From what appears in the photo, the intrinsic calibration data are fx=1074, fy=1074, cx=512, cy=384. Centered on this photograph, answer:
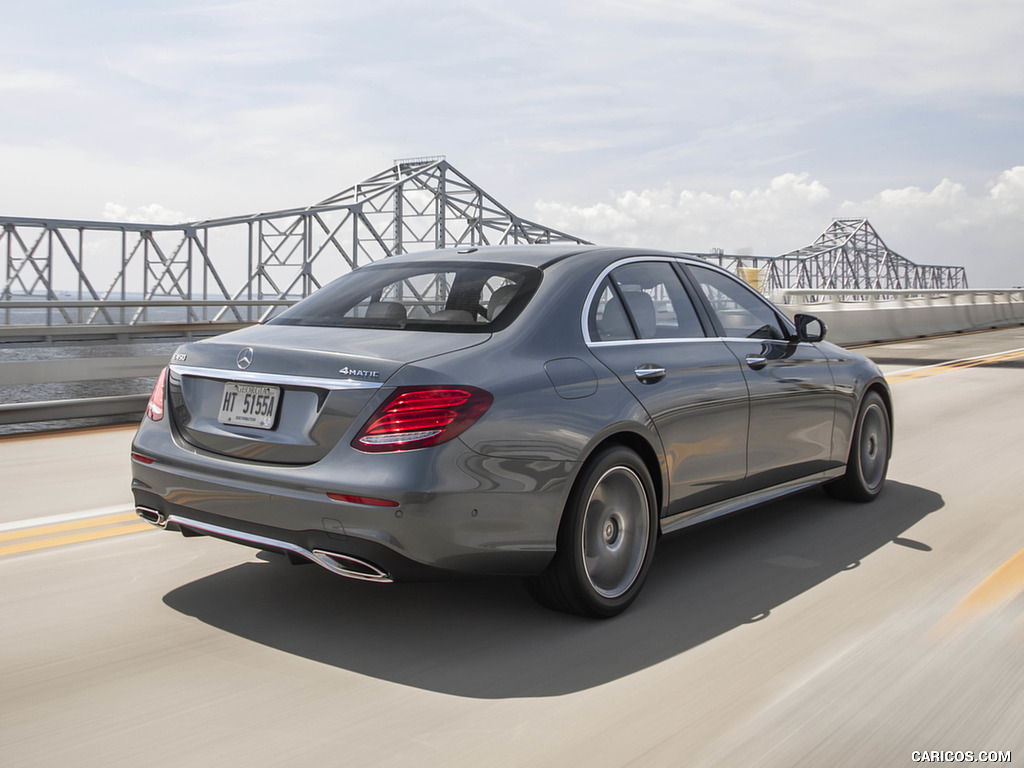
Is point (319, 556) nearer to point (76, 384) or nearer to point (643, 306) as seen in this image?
point (643, 306)

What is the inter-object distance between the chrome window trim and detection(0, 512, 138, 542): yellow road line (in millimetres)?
1745

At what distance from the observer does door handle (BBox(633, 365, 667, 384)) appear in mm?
4316

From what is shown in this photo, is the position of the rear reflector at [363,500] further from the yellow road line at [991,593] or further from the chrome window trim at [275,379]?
the yellow road line at [991,593]

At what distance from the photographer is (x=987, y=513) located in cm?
610

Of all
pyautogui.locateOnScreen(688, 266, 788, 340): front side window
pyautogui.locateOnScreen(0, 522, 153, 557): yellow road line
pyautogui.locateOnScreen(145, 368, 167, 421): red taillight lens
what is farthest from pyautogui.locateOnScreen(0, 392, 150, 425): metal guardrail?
pyautogui.locateOnScreen(688, 266, 788, 340): front side window

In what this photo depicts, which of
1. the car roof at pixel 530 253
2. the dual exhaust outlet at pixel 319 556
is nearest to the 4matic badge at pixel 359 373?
the dual exhaust outlet at pixel 319 556

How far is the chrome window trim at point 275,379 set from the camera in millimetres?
3598

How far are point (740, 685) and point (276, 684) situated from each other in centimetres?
148

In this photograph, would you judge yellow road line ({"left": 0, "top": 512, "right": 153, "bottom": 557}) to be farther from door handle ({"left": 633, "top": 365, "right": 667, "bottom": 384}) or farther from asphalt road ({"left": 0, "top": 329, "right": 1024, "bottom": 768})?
door handle ({"left": 633, "top": 365, "right": 667, "bottom": 384})

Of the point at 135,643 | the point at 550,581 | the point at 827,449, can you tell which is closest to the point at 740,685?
the point at 550,581

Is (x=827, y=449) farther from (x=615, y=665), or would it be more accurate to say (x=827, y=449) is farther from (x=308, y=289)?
(x=308, y=289)

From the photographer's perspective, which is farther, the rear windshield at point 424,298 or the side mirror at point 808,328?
the side mirror at point 808,328

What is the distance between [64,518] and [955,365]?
1566 cm

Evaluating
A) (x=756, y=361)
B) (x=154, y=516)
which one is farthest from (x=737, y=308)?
(x=154, y=516)
